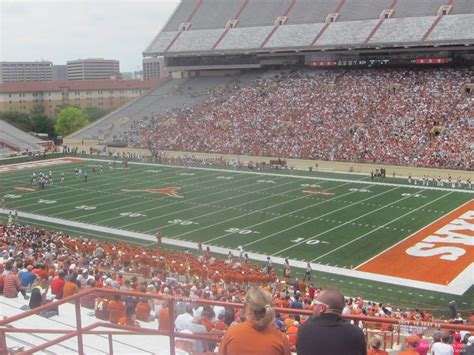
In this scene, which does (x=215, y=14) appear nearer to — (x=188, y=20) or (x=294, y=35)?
(x=188, y=20)

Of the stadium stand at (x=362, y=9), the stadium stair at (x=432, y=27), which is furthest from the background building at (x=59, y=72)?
the stadium stair at (x=432, y=27)


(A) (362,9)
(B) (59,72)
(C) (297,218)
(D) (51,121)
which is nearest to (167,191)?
(C) (297,218)

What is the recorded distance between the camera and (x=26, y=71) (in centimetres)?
6681

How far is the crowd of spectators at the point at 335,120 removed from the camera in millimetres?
29953

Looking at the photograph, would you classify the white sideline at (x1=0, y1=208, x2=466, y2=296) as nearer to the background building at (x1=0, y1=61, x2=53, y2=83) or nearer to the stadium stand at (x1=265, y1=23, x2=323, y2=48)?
the stadium stand at (x1=265, y1=23, x2=323, y2=48)

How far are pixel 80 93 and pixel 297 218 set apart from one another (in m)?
51.0

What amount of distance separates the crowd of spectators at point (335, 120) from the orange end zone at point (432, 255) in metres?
10.0

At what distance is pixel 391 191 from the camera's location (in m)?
24.2

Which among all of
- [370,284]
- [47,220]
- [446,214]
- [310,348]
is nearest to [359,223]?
[446,214]

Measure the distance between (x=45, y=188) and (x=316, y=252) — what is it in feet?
48.1


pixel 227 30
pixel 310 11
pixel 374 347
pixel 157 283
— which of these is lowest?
pixel 157 283

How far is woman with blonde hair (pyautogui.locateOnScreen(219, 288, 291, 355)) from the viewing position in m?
2.71

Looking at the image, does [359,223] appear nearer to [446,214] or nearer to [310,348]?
[446,214]

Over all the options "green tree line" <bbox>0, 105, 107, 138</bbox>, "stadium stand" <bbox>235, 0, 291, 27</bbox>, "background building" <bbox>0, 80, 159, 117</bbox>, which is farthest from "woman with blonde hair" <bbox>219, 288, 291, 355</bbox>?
"background building" <bbox>0, 80, 159, 117</bbox>
